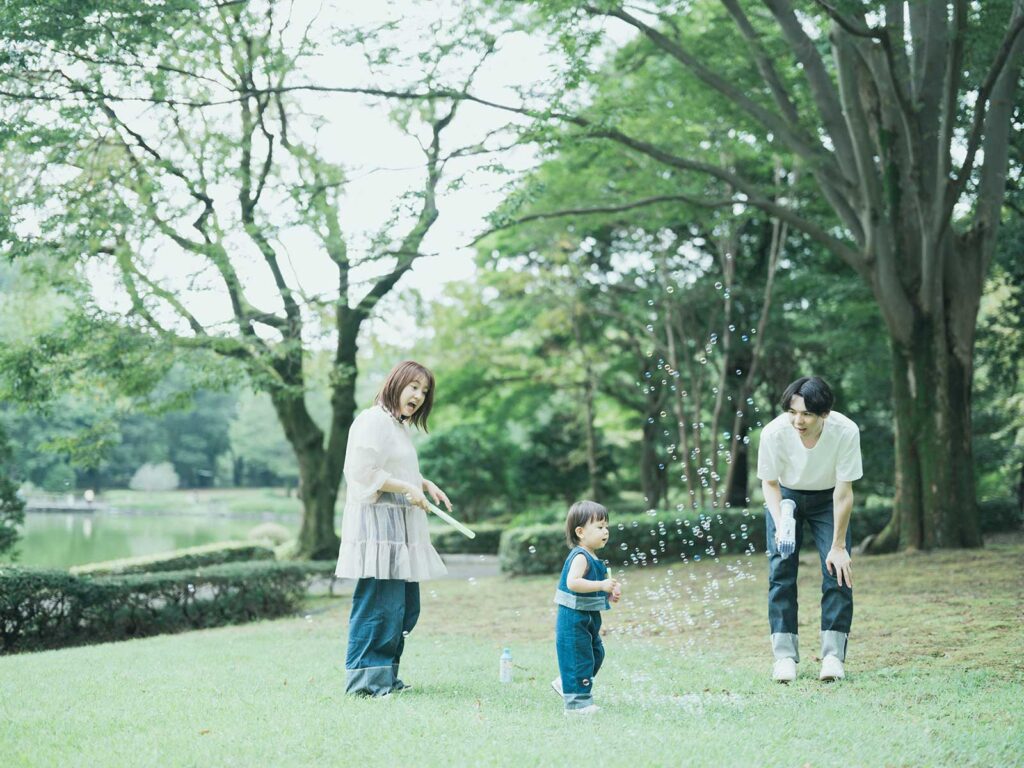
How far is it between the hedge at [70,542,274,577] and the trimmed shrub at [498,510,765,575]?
3.90 meters

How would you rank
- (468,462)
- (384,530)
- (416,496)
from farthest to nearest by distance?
(468,462)
(384,530)
(416,496)

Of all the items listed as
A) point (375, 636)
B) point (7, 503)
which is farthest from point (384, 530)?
point (7, 503)

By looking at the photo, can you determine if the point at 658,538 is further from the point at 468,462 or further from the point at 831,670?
the point at 468,462

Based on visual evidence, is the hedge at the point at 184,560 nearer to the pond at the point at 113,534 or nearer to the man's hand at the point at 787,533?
the pond at the point at 113,534

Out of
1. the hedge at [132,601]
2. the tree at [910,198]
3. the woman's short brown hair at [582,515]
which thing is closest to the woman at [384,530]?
the woman's short brown hair at [582,515]

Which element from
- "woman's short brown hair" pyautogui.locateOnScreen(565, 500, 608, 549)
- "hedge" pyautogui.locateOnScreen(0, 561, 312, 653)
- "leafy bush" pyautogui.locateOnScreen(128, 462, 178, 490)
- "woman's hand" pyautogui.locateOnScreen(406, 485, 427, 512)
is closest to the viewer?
"woman's short brown hair" pyautogui.locateOnScreen(565, 500, 608, 549)

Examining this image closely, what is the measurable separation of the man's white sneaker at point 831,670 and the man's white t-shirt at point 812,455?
904mm

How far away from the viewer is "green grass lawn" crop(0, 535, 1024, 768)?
12.7 feet

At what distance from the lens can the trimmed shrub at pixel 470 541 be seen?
75.9 feet

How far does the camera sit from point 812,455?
5508 millimetres

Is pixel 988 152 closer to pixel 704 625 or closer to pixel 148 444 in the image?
pixel 704 625

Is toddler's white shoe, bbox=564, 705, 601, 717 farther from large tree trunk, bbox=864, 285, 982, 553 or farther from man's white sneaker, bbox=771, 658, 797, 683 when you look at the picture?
large tree trunk, bbox=864, 285, 982, 553

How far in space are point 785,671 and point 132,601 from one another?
6646mm

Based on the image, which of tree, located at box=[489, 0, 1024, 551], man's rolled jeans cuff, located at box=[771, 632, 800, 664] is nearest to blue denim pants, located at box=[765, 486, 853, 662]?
man's rolled jeans cuff, located at box=[771, 632, 800, 664]
